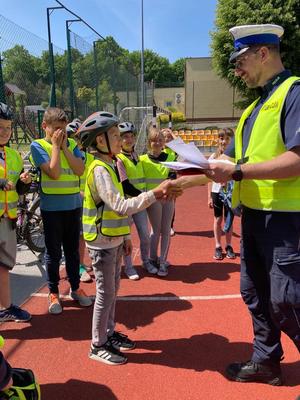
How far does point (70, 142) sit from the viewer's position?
14.0ft

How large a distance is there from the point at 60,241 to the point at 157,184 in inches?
68.0

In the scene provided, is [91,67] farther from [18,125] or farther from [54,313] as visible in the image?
[54,313]

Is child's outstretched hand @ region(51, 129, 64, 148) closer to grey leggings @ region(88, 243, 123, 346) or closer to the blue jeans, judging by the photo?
the blue jeans

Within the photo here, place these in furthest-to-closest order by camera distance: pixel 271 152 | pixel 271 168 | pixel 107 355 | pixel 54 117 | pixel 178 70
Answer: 1. pixel 178 70
2. pixel 54 117
3. pixel 107 355
4. pixel 271 152
5. pixel 271 168

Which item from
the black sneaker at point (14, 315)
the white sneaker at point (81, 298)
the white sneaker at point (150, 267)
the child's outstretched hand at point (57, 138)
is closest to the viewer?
the child's outstretched hand at point (57, 138)

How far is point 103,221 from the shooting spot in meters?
3.10

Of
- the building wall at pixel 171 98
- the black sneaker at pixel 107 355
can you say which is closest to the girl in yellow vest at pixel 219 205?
the black sneaker at pixel 107 355

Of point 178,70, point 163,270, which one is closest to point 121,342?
point 163,270

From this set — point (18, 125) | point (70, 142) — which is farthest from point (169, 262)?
point (18, 125)

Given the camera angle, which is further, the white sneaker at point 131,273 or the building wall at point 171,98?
the building wall at point 171,98

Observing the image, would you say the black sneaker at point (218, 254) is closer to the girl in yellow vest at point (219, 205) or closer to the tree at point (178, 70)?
A: the girl in yellow vest at point (219, 205)

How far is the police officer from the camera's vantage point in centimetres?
235

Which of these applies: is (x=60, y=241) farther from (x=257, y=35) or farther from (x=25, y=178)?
(x=257, y=35)

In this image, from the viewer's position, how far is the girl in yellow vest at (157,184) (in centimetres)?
530
